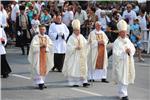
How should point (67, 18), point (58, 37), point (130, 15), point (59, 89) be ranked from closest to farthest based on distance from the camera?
point (59, 89), point (58, 37), point (130, 15), point (67, 18)

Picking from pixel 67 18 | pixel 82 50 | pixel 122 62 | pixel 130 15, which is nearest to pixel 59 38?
pixel 82 50

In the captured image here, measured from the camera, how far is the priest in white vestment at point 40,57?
1420cm

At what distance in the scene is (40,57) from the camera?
1441 centimetres

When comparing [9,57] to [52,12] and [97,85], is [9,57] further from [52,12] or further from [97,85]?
[97,85]

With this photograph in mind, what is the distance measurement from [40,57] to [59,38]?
3114 mm

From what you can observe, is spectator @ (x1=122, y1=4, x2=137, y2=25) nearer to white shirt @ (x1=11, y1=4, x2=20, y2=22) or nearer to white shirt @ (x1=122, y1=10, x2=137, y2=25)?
white shirt @ (x1=122, y1=10, x2=137, y2=25)

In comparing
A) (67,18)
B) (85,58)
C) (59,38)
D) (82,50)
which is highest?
(67,18)

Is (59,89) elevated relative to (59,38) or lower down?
lower down

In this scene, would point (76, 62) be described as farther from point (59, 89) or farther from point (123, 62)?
point (123, 62)

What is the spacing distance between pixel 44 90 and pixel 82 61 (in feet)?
4.67

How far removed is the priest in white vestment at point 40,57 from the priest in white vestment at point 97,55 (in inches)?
55.4

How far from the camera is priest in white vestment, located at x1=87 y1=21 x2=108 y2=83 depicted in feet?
50.5

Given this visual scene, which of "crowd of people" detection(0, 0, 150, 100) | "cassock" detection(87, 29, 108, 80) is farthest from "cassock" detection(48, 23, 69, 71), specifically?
"cassock" detection(87, 29, 108, 80)

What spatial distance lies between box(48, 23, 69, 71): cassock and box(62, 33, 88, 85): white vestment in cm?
237
